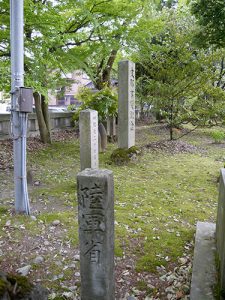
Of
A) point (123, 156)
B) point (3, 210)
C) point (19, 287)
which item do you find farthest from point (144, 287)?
point (123, 156)

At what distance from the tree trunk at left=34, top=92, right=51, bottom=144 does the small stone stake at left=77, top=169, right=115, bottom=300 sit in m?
8.53

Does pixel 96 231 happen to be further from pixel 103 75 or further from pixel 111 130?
pixel 103 75

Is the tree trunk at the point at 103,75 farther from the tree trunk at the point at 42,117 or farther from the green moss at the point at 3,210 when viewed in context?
the green moss at the point at 3,210

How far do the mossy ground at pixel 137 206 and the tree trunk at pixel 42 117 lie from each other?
99 centimetres

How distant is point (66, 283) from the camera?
138 inches

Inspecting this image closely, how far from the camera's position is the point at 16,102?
4.83 m

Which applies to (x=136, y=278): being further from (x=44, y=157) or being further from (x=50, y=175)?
(x=44, y=157)

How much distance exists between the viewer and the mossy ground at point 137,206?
420 centimetres

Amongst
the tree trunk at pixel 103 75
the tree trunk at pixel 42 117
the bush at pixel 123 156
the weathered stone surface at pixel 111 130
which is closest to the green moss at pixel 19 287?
the bush at pixel 123 156

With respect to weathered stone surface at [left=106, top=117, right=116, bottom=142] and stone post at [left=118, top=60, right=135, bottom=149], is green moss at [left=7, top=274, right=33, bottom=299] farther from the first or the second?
weathered stone surface at [left=106, top=117, right=116, bottom=142]

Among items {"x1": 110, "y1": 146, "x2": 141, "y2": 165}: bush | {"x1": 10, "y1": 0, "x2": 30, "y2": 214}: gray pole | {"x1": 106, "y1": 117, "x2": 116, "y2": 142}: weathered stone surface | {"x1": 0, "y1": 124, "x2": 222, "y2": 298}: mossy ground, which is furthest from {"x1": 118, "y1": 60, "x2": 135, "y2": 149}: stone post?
{"x1": 10, "y1": 0, "x2": 30, "y2": 214}: gray pole

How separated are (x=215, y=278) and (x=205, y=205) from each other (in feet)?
9.49

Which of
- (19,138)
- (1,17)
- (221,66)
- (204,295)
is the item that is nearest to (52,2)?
(1,17)

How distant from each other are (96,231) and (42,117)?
8868 mm
